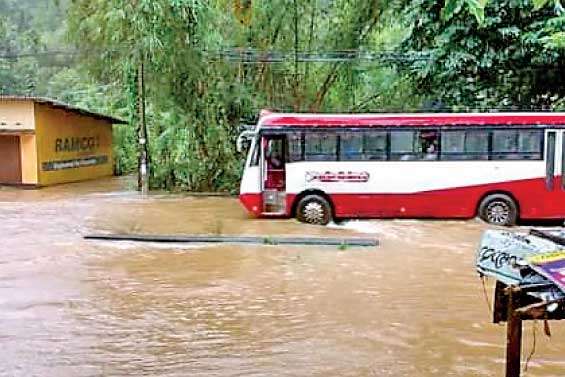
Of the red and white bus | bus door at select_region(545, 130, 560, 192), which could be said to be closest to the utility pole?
the red and white bus

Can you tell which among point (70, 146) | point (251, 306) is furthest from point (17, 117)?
point (251, 306)

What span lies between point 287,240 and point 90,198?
792 centimetres

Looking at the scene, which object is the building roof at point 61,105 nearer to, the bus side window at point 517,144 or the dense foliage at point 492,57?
the dense foliage at point 492,57

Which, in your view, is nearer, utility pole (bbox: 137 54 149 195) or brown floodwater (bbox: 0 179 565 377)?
brown floodwater (bbox: 0 179 565 377)

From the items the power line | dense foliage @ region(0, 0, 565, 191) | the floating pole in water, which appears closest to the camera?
the floating pole in water

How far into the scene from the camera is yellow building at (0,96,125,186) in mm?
19875

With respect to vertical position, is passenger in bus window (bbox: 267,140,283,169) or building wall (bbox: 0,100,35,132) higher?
building wall (bbox: 0,100,35,132)

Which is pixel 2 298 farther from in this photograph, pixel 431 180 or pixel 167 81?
pixel 167 81

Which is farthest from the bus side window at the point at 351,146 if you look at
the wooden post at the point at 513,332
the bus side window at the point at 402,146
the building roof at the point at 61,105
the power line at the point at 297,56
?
the building roof at the point at 61,105

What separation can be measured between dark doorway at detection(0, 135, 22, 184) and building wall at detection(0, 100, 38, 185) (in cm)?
33

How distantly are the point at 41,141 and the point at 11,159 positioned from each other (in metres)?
1.07

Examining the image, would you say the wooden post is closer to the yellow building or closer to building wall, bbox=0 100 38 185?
the yellow building

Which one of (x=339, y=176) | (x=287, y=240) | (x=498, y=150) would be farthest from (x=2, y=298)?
(x=498, y=150)

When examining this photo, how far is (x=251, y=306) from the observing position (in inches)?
304
